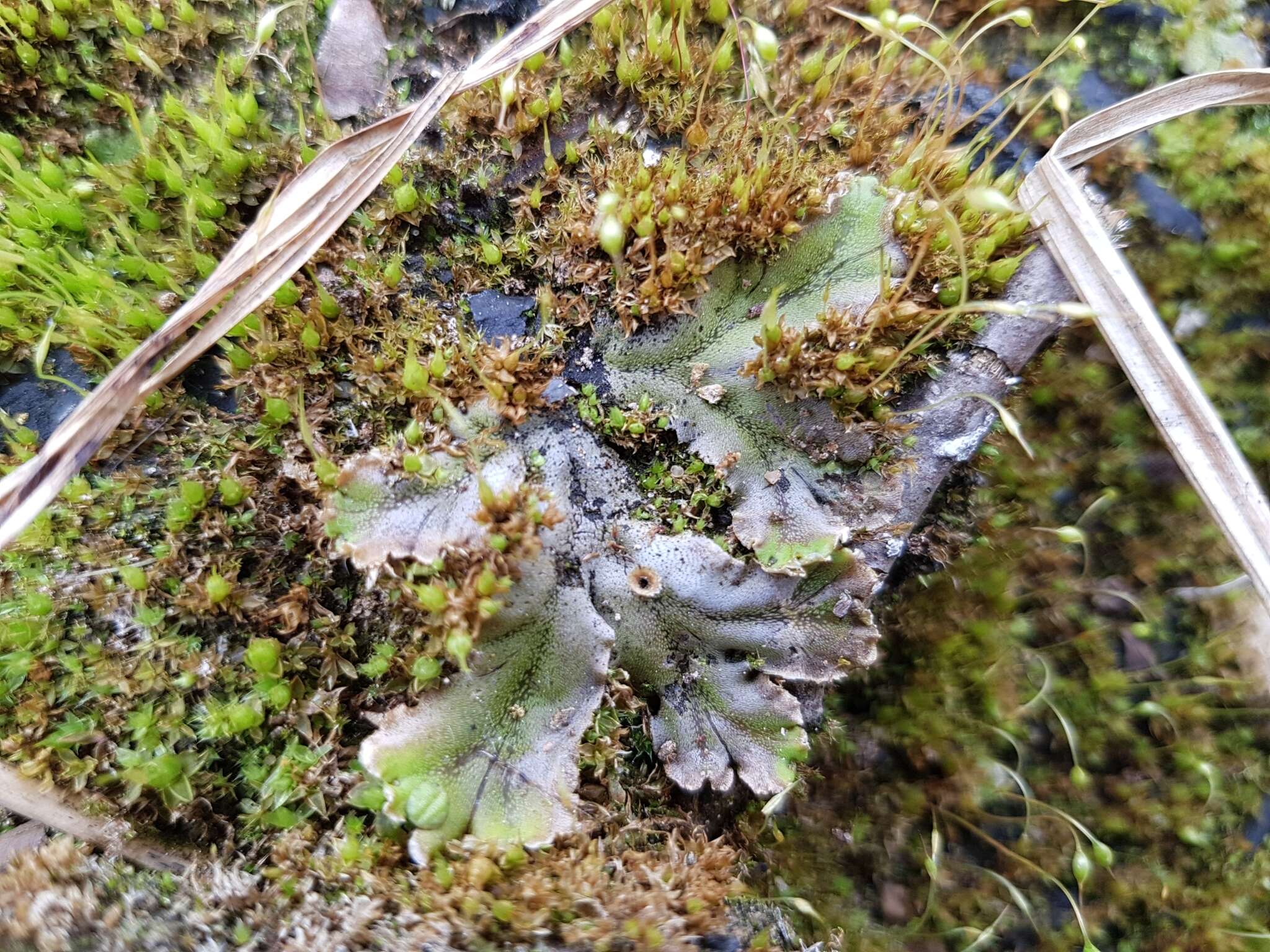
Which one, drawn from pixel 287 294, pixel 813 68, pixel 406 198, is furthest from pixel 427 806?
pixel 813 68

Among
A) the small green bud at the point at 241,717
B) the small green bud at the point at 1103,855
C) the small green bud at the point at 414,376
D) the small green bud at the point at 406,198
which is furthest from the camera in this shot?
the small green bud at the point at 1103,855

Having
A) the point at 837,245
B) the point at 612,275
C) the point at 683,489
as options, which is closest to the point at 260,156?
the point at 612,275

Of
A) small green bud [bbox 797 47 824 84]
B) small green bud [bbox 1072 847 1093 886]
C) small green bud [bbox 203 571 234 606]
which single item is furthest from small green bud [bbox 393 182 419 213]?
small green bud [bbox 1072 847 1093 886]

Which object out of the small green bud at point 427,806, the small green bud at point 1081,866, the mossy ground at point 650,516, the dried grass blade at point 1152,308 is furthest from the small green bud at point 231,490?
the small green bud at point 1081,866

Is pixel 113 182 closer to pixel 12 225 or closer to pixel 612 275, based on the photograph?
pixel 12 225

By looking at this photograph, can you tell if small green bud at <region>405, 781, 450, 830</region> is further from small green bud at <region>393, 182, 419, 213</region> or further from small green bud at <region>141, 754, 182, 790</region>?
small green bud at <region>393, 182, 419, 213</region>

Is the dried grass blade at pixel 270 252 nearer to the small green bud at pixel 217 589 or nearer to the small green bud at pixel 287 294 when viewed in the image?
the small green bud at pixel 287 294
